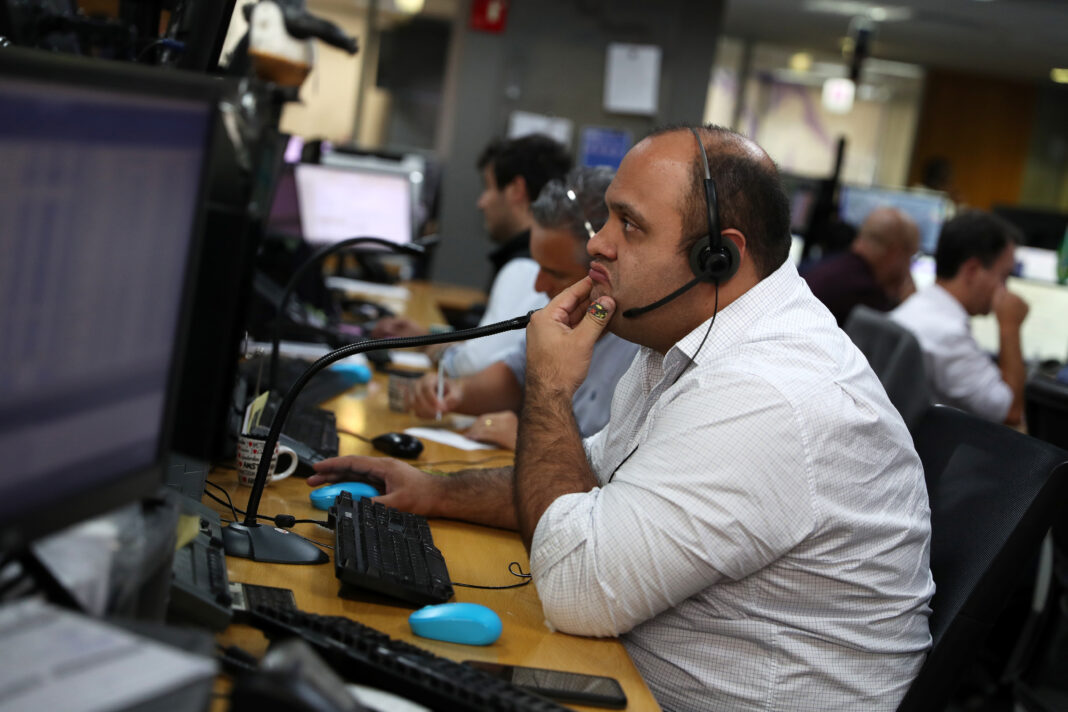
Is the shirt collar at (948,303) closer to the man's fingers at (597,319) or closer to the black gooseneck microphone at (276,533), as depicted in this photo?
the man's fingers at (597,319)

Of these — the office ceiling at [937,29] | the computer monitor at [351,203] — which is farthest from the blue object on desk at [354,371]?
the office ceiling at [937,29]

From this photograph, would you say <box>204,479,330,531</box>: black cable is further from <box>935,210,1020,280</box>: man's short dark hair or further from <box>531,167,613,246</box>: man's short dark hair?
<box>935,210,1020,280</box>: man's short dark hair

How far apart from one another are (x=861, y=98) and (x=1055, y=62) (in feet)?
6.63

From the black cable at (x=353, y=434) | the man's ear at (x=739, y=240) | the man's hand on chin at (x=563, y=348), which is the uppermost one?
the man's ear at (x=739, y=240)

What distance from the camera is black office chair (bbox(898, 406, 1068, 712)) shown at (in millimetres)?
1297

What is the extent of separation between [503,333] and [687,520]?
5.35 ft

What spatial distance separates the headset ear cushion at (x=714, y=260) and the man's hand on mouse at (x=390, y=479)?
0.50 metres

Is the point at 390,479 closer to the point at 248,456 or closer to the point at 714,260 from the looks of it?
the point at 248,456

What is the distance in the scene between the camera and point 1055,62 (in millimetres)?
9109

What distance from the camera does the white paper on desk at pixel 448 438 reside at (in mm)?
2053

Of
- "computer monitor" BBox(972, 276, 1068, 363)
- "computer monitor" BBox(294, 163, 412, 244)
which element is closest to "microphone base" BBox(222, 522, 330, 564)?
"computer monitor" BBox(294, 163, 412, 244)

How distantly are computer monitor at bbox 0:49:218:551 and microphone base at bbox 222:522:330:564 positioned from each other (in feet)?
1.40

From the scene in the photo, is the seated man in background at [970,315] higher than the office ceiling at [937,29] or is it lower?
lower

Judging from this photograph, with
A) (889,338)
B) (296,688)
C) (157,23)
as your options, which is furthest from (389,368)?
(296,688)
